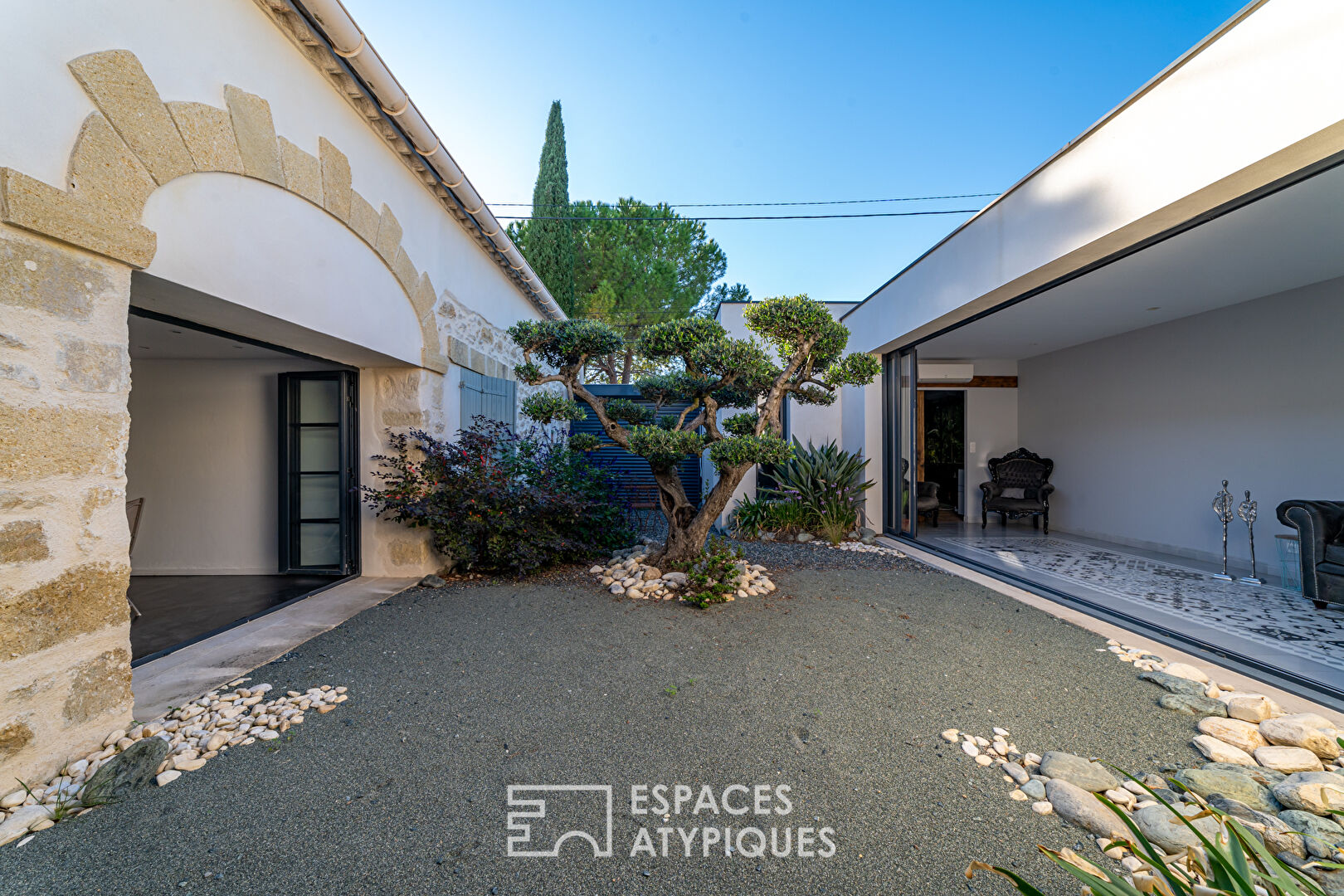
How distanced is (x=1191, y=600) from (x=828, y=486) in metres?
2.92

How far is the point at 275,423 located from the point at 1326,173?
6707 mm

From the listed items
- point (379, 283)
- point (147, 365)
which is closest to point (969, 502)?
point (379, 283)

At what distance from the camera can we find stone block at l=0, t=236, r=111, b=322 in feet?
5.12

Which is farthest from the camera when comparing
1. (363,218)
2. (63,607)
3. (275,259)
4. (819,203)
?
(819,203)

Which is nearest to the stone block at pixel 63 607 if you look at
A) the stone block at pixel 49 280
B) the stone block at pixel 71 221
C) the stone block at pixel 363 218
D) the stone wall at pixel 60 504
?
the stone wall at pixel 60 504

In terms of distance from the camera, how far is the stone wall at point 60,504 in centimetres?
156

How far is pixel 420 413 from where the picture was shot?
4113 mm

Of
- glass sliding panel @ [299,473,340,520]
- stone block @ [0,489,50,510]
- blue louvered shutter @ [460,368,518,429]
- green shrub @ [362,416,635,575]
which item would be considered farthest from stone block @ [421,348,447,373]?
stone block @ [0,489,50,510]

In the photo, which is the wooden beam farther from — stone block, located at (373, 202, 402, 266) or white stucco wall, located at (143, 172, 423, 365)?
white stucco wall, located at (143, 172, 423, 365)

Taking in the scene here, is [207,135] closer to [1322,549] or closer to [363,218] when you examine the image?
[363,218]

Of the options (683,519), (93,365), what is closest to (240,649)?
(93,365)

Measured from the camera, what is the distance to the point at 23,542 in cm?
159

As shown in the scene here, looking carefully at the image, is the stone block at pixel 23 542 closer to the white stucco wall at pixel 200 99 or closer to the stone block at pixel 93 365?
the stone block at pixel 93 365

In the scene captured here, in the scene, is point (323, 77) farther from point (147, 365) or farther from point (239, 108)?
point (147, 365)
